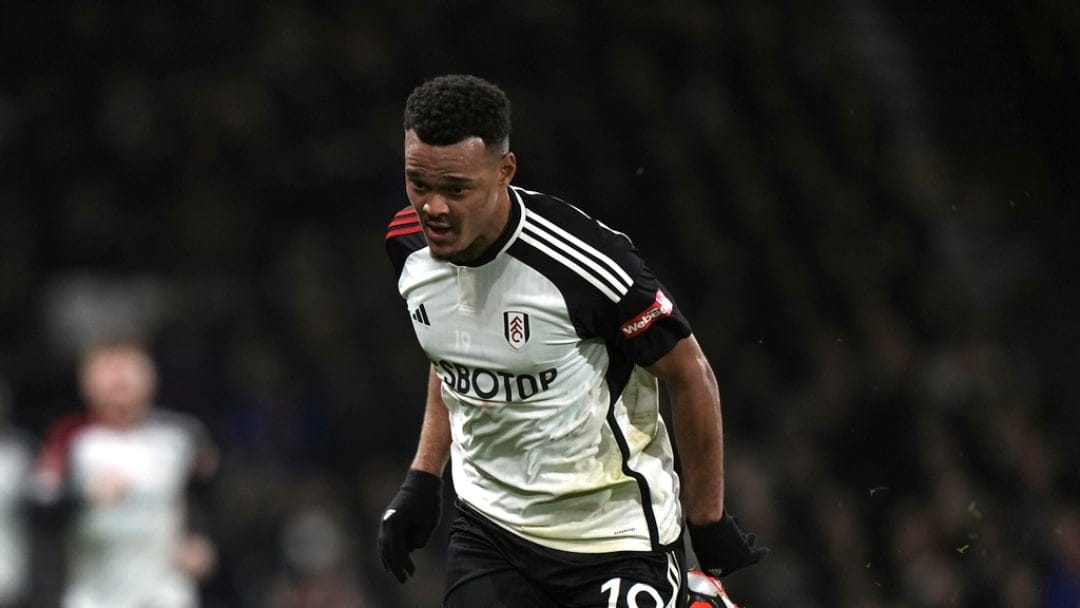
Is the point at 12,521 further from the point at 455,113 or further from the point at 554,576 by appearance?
the point at 455,113

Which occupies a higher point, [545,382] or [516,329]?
[516,329]

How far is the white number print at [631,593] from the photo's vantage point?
3.29 meters

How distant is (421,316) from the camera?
340 centimetres

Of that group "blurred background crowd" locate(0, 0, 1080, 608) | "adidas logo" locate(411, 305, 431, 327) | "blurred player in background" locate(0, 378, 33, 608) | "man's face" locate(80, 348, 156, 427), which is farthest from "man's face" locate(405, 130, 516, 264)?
"blurred player in background" locate(0, 378, 33, 608)

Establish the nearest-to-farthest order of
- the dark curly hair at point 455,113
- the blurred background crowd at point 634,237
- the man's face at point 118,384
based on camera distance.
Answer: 1. the dark curly hair at point 455,113
2. the man's face at point 118,384
3. the blurred background crowd at point 634,237

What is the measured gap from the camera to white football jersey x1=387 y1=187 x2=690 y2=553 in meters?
3.18

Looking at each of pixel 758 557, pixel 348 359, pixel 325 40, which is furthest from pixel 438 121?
pixel 325 40

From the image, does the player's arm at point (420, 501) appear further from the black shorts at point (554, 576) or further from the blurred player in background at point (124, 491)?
the blurred player in background at point (124, 491)

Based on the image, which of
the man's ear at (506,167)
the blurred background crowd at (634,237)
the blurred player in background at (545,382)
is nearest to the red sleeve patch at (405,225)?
the blurred player in background at (545,382)

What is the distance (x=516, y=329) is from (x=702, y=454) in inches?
18.8

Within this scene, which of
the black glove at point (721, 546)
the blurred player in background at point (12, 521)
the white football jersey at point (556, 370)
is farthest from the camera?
the blurred player in background at point (12, 521)

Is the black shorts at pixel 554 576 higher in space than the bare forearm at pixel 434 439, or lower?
lower

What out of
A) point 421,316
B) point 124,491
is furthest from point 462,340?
point 124,491

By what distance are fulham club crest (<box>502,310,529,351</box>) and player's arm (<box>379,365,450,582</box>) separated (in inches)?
19.3
